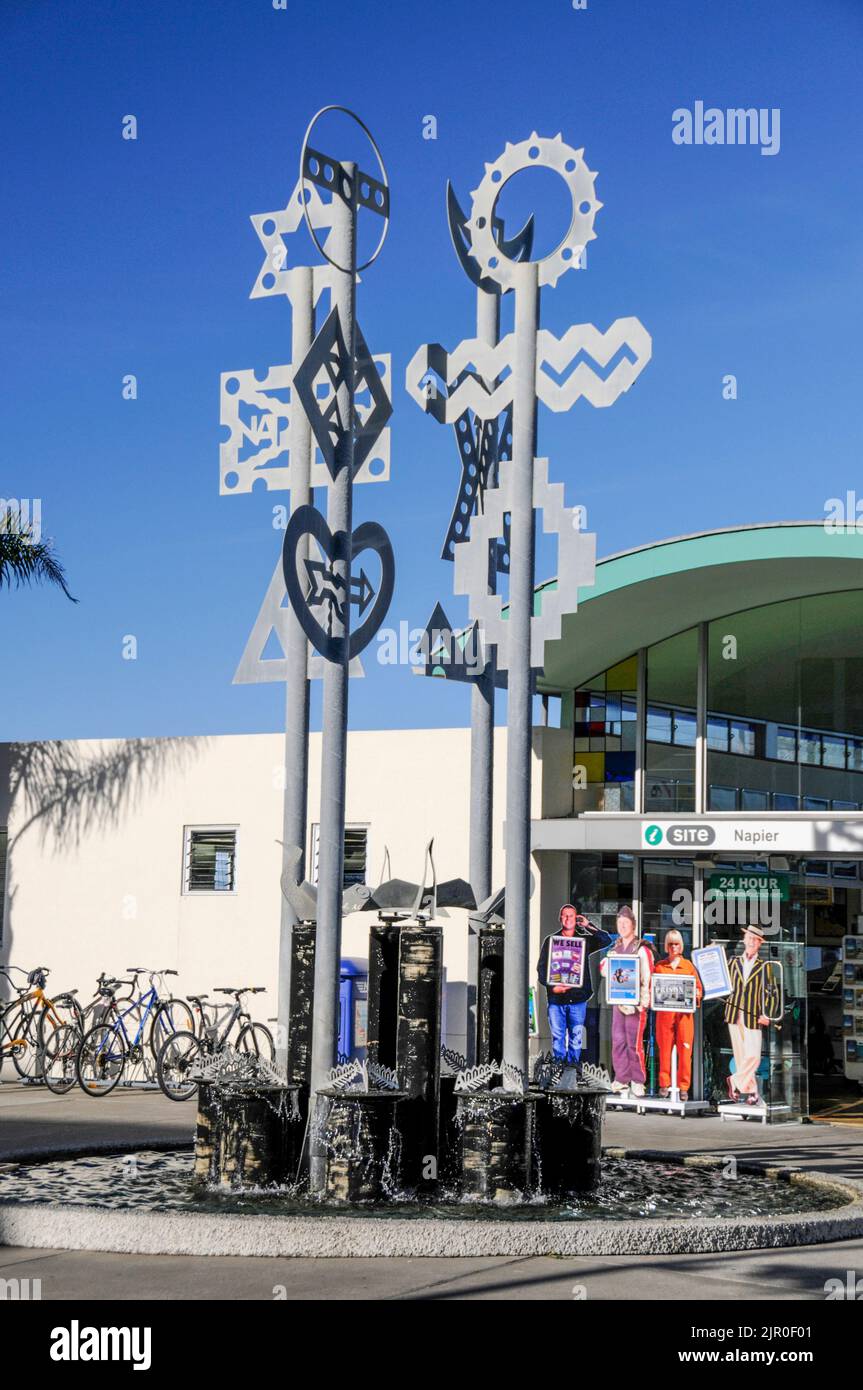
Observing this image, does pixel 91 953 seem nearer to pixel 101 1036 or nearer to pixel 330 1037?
pixel 101 1036

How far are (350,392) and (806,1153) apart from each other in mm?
6861

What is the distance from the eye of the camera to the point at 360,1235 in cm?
776

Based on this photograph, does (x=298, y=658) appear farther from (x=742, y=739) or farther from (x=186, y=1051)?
(x=742, y=739)

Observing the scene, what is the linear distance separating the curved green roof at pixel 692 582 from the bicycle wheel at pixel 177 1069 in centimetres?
546

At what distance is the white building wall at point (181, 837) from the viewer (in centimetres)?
1895

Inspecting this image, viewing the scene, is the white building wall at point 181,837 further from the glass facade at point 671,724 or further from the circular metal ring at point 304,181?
the circular metal ring at point 304,181

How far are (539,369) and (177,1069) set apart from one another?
907 cm

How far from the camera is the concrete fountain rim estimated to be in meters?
7.75

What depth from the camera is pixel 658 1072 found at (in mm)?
16672

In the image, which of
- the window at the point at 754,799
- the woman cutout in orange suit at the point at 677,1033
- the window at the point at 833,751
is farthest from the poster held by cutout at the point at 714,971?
the window at the point at 833,751

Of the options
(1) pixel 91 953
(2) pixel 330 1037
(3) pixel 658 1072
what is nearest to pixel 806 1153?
(3) pixel 658 1072

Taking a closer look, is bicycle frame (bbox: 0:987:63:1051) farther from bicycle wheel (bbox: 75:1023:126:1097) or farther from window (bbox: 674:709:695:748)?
window (bbox: 674:709:695:748)

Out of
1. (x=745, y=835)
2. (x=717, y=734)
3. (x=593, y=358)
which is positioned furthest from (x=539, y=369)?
(x=717, y=734)

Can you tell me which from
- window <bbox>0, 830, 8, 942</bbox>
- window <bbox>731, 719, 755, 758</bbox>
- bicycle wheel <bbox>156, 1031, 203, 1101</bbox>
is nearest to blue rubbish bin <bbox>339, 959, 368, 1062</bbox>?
bicycle wheel <bbox>156, 1031, 203, 1101</bbox>
